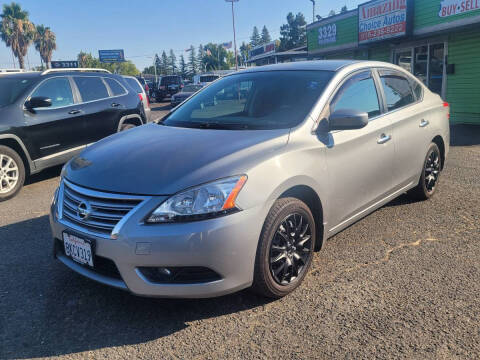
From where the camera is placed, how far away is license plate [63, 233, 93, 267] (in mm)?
2608

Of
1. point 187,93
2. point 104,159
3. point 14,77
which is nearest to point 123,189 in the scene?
point 104,159

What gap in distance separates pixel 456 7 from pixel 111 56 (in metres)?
88.4

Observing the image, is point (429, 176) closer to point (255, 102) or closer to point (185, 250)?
point (255, 102)

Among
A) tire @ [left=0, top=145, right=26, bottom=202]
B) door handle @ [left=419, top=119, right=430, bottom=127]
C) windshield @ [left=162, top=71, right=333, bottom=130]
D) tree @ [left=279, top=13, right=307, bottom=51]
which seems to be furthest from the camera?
tree @ [left=279, top=13, right=307, bottom=51]

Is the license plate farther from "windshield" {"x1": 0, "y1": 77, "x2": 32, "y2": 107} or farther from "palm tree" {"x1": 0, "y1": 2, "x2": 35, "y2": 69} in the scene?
"palm tree" {"x1": 0, "y1": 2, "x2": 35, "y2": 69}

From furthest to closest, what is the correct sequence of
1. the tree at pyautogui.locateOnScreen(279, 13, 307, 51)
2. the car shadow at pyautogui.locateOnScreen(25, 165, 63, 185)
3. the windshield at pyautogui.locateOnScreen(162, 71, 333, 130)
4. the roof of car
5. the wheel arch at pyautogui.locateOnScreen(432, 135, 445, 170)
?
the tree at pyautogui.locateOnScreen(279, 13, 307, 51), the car shadow at pyautogui.locateOnScreen(25, 165, 63, 185), the wheel arch at pyautogui.locateOnScreen(432, 135, 445, 170), the roof of car, the windshield at pyautogui.locateOnScreen(162, 71, 333, 130)

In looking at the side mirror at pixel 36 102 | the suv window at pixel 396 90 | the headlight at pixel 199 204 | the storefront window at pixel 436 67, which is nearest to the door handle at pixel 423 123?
the suv window at pixel 396 90

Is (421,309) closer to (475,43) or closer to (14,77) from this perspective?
(14,77)

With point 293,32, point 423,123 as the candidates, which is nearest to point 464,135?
point 423,123

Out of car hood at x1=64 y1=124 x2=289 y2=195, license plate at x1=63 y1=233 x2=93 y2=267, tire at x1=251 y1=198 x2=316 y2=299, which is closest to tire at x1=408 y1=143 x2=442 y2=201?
tire at x1=251 y1=198 x2=316 y2=299

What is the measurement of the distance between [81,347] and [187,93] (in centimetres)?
2024

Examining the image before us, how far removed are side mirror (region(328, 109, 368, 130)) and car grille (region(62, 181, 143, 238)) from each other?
5.32 ft

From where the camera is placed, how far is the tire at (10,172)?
5656 millimetres

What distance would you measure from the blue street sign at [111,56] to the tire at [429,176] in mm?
92563
